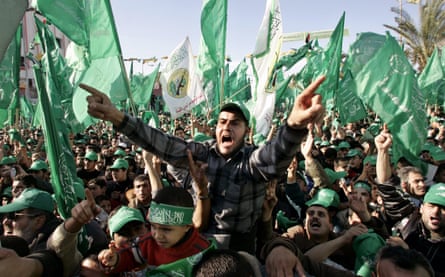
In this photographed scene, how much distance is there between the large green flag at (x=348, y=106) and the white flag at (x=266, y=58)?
2.42 metres

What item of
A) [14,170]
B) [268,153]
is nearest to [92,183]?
[14,170]

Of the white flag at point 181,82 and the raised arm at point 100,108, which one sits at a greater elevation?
the white flag at point 181,82

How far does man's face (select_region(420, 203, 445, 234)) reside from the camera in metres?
2.55

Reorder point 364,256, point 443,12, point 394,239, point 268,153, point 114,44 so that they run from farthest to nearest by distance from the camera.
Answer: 1. point 443,12
2. point 114,44
3. point 394,239
4. point 364,256
5. point 268,153

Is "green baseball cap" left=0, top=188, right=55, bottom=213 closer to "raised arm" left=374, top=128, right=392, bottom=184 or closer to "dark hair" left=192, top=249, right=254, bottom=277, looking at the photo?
"dark hair" left=192, top=249, right=254, bottom=277

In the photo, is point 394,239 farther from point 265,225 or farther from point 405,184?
point 405,184

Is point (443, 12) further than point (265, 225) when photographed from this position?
Yes

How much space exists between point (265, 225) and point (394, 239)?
79 centimetres

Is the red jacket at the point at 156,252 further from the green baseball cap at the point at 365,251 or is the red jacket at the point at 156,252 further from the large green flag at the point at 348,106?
the large green flag at the point at 348,106

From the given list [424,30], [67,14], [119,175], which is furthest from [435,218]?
[424,30]

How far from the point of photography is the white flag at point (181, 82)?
315 inches

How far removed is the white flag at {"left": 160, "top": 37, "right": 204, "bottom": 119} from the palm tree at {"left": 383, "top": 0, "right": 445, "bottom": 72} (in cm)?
1403

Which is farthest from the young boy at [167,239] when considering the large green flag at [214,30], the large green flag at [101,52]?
the large green flag at [214,30]

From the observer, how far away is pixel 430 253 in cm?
249
